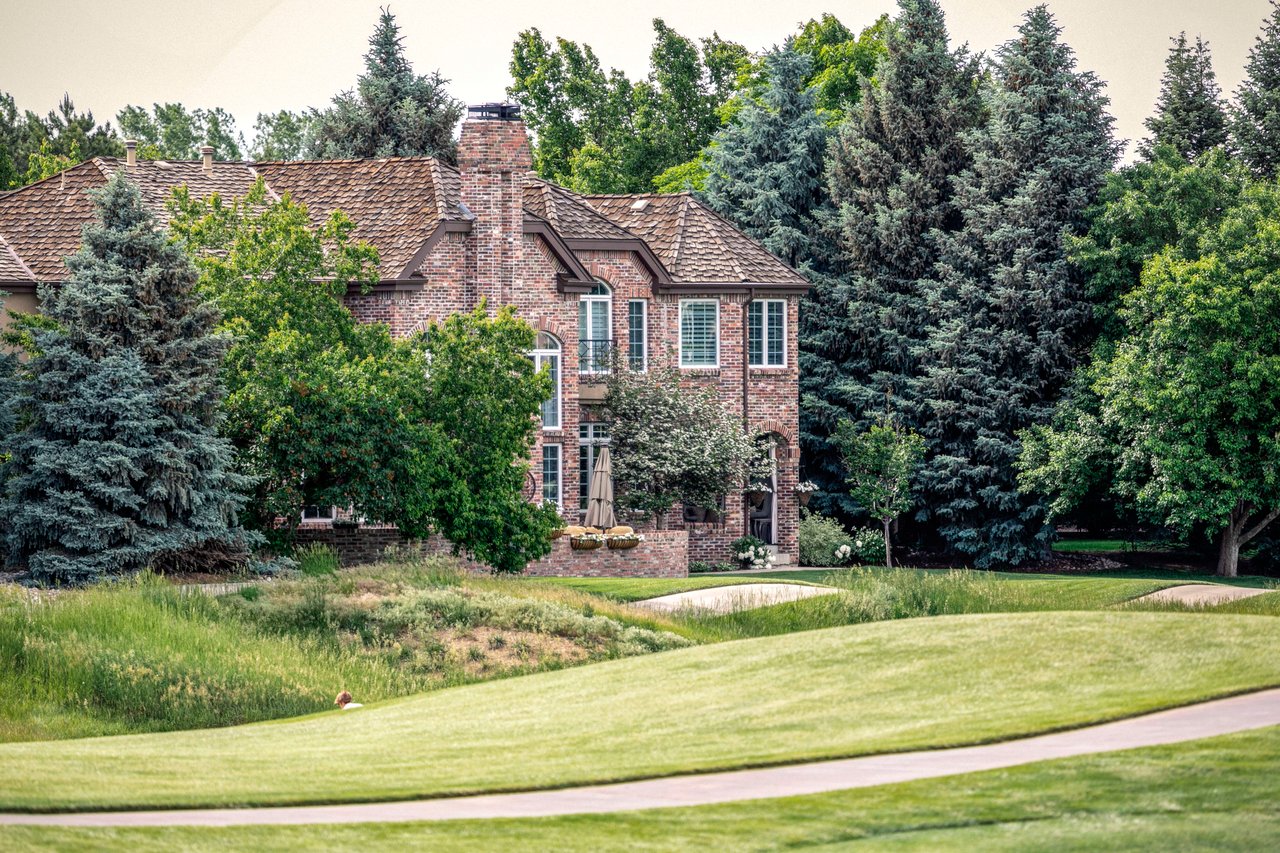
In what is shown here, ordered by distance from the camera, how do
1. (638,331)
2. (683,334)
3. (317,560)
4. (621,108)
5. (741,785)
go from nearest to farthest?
1. (741,785)
2. (317,560)
3. (638,331)
4. (683,334)
5. (621,108)

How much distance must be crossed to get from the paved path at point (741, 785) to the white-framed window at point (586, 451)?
29681 millimetres

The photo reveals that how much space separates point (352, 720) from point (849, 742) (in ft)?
20.0

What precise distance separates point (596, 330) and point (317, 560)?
1394cm

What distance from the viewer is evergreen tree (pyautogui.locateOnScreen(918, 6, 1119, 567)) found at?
4862 cm

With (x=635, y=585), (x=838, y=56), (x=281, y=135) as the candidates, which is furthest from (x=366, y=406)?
(x=281, y=135)

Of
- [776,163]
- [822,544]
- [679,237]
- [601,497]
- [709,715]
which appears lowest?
[709,715]

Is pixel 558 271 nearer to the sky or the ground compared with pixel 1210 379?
nearer to the sky

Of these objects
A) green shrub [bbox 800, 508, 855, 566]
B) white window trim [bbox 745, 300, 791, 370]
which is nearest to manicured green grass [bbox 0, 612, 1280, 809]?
white window trim [bbox 745, 300, 791, 370]

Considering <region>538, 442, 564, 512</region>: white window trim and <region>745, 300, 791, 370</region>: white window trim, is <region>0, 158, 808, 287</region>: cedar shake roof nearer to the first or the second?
<region>745, 300, 791, 370</region>: white window trim

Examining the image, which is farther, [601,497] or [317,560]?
[601,497]

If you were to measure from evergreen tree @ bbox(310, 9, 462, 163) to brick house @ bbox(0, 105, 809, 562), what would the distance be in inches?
552

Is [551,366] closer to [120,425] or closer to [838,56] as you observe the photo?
[120,425]

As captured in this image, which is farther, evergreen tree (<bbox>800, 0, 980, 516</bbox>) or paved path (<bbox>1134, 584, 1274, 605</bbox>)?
evergreen tree (<bbox>800, 0, 980, 516</bbox>)

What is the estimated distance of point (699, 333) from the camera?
45.8 m
